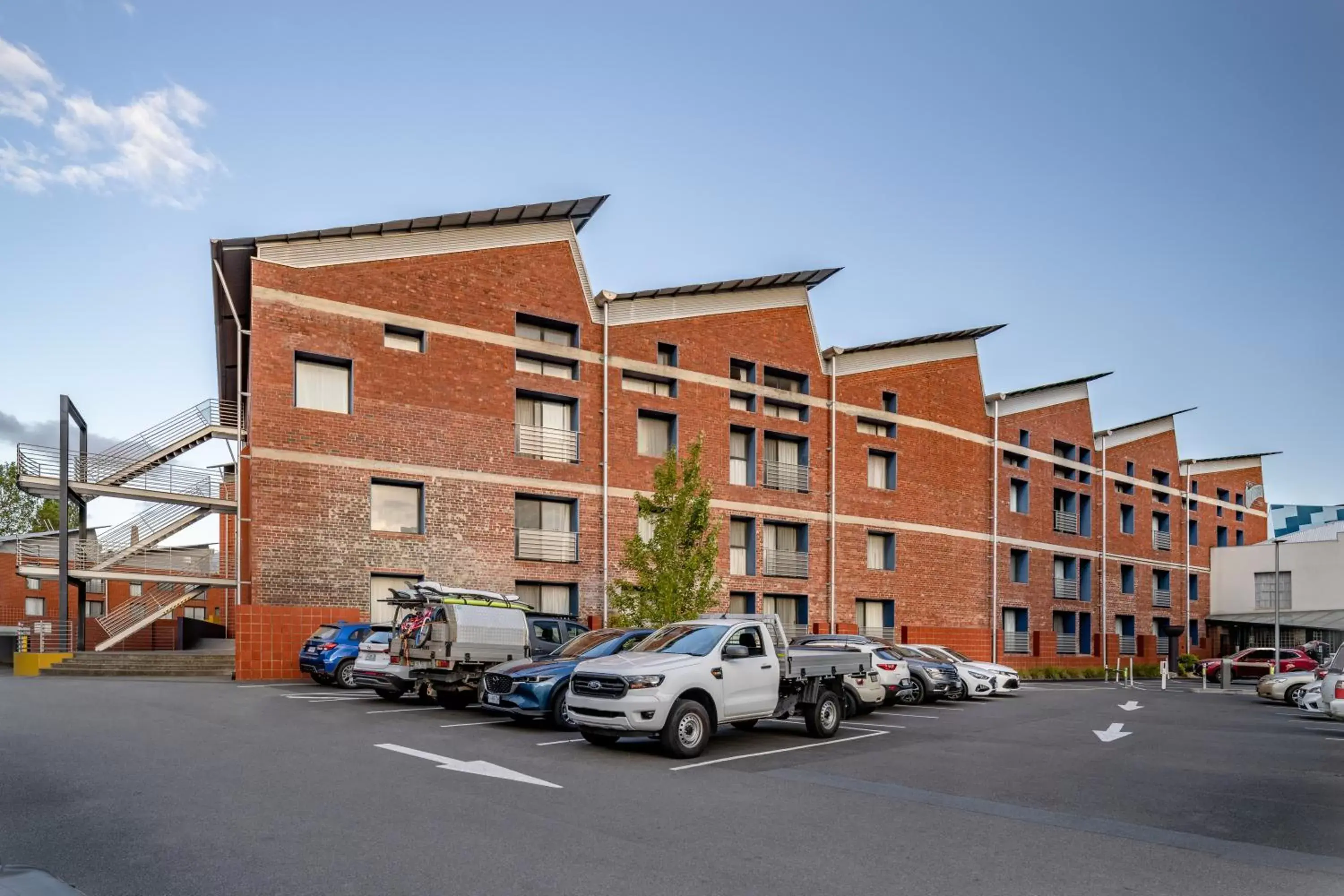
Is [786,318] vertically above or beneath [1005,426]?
above

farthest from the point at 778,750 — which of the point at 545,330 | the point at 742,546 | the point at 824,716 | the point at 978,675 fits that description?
the point at 742,546

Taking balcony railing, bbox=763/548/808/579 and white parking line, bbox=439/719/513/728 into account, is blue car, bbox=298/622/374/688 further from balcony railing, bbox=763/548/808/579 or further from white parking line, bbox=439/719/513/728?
balcony railing, bbox=763/548/808/579

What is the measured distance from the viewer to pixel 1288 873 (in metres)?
7.60

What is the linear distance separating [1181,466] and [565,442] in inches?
1571

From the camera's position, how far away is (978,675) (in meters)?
26.4

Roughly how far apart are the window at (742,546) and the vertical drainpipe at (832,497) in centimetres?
332

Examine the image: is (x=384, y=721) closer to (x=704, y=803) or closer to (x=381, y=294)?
(x=704, y=803)

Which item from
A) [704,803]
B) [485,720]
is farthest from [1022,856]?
[485,720]

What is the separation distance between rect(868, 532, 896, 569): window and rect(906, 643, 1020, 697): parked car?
10.4m

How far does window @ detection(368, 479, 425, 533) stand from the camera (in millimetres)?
27422

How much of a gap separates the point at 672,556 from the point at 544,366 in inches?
317

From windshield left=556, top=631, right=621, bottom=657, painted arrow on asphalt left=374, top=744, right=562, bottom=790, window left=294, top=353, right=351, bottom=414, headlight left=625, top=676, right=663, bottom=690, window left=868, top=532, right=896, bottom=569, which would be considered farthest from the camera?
window left=868, top=532, right=896, bottom=569

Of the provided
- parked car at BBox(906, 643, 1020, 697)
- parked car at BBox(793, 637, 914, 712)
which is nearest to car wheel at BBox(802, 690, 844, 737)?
parked car at BBox(793, 637, 914, 712)

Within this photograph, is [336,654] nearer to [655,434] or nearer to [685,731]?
[685,731]
